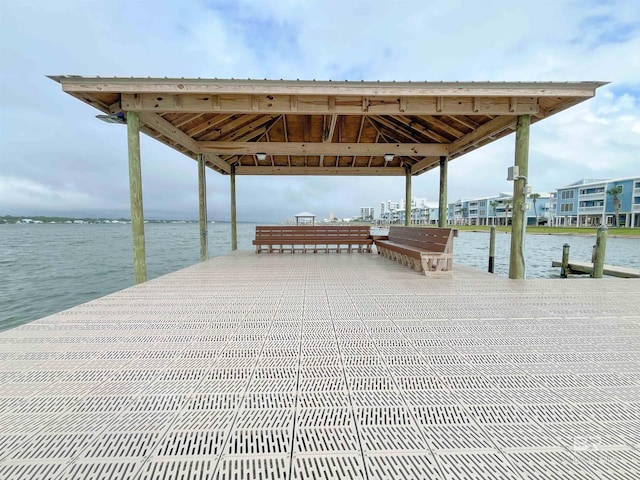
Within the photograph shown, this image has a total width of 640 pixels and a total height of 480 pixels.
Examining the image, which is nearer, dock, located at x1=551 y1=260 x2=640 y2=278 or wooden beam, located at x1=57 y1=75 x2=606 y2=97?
wooden beam, located at x1=57 y1=75 x2=606 y2=97

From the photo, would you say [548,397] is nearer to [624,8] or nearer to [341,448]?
[341,448]

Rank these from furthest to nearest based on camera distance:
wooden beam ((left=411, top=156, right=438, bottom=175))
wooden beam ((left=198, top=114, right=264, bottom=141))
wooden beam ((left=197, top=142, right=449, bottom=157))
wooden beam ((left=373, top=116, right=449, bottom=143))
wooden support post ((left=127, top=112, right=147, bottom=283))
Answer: wooden beam ((left=411, top=156, right=438, bottom=175)) → wooden beam ((left=197, top=142, right=449, bottom=157)) → wooden beam ((left=373, top=116, right=449, bottom=143)) → wooden beam ((left=198, top=114, right=264, bottom=141)) → wooden support post ((left=127, top=112, right=147, bottom=283))

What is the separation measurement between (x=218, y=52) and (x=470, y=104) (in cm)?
1337

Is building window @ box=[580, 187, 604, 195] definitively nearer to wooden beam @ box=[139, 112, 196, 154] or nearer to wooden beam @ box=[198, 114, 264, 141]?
wooden beam @ box=[198, 114, 264, 141]

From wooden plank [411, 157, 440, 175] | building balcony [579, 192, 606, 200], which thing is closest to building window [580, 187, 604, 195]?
building balcony [579, 192, 606, 200]

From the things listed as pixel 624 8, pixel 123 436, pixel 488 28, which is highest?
pixel 488 28

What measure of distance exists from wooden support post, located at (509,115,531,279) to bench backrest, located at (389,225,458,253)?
996 millimetres

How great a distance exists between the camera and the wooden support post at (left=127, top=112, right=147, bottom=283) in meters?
4.67

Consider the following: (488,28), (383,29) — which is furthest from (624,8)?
(383,29)

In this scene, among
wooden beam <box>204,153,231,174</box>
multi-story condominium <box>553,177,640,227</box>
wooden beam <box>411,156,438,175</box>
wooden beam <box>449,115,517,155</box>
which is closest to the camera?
wooden beam <box>449,115,517,155</box>

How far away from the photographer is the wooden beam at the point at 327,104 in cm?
469

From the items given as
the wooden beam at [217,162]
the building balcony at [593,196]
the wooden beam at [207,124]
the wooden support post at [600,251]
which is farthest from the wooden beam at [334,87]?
the building balcony at [593,196]

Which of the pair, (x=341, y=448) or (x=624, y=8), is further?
(x=624, y=8)

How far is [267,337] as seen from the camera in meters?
2.43
